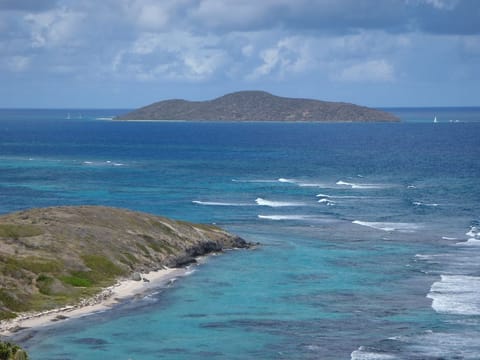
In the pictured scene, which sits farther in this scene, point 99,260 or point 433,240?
point 433,240

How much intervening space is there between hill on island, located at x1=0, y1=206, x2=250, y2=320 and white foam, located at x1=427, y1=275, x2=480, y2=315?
25693 millimetres

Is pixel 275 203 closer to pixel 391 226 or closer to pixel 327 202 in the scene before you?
pixel 327 202

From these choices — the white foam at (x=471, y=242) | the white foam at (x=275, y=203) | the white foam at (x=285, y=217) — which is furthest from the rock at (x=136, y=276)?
the white foam at (x=275, y=203)

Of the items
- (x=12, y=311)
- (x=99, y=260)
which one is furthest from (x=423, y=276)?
(x=12, y=311)

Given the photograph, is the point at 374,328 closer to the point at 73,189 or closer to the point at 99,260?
the point at 99,260

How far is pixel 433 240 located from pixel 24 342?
52531 mm

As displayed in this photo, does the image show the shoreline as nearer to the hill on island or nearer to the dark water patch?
the hill on island

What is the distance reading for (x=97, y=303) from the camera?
70188 millimetres

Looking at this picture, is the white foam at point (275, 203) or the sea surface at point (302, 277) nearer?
the sea surface at point (302, 277)

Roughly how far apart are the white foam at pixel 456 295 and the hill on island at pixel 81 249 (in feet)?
84.3

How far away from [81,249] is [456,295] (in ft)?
110

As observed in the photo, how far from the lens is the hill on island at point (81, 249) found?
71.1m

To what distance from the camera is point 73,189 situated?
14788 centimetres

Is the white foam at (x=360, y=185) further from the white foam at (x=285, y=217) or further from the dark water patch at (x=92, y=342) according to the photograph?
the dark water patch at (x=92, y=342)
